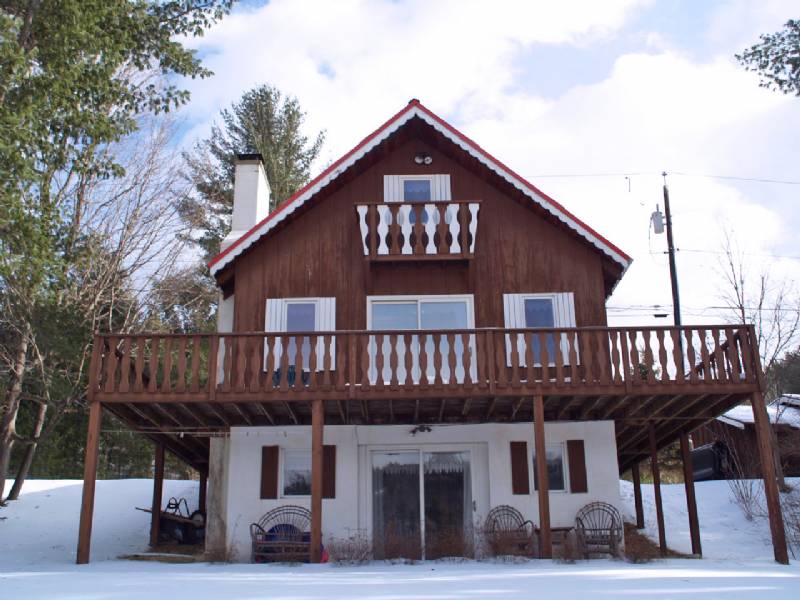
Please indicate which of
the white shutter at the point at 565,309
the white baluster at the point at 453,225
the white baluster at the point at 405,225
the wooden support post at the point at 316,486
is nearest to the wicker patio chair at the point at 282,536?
the wooden support post at the point at 316,486

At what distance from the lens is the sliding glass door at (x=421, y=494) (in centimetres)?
1492

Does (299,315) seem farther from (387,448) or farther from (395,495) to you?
(395,495)

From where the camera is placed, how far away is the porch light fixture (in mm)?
17266

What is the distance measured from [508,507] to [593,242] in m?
5.37

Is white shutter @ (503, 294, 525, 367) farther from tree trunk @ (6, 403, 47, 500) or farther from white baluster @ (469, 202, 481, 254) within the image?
tree trunk @ (6, 403, 47, 500)

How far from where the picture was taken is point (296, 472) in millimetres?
15266

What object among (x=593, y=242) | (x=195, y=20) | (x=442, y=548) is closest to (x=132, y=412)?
(x=442, y=548)

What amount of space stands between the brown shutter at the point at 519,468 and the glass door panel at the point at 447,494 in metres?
0.85

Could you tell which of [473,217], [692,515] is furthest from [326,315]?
[692,515]

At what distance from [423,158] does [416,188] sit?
2.19 ft

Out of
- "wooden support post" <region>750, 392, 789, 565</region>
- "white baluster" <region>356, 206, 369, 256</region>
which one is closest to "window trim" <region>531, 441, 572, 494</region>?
"wooden support post" <region>750, 392, 789, 565</region>

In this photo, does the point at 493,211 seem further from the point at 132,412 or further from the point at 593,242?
the point at 132,412

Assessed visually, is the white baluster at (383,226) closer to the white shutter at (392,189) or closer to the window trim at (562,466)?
the white shutter at (392,189)

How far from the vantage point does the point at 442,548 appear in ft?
43.8
